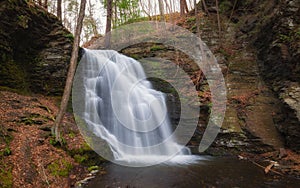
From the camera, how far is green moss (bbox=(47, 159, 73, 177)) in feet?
17.0

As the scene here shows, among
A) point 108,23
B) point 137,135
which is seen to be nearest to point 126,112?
point 137,135

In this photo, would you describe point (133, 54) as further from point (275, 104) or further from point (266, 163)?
point (266, 163)

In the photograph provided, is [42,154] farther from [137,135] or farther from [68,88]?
[137,135]

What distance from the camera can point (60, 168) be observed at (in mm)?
5402

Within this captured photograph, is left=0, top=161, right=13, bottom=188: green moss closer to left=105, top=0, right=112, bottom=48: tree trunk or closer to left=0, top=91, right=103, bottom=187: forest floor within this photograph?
left=0, top=91, right=103, bottom=187: forest floor

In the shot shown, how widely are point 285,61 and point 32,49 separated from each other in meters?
10.6

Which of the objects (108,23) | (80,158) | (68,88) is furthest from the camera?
(108,23)

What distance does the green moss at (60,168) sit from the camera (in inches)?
204

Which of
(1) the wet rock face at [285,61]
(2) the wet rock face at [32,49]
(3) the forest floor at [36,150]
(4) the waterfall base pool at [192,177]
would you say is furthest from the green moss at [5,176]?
(1) the wet rock face at [285,61]

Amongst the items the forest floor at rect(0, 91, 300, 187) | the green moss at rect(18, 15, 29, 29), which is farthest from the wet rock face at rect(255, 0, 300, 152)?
the green moss at rect(18, 15, 29, 29)

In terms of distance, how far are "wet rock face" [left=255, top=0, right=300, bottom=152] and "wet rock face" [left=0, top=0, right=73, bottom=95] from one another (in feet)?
29.9

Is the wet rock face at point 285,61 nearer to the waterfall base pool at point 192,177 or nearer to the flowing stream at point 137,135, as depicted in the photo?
the waterfall base pool at point 192,177

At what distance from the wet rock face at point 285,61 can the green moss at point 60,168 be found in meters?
7.07

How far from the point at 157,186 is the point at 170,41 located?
34.6 feet
